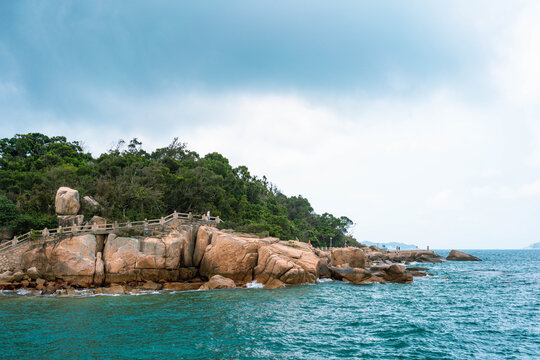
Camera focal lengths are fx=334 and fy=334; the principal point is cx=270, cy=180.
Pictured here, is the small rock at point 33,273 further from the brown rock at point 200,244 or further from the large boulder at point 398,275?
the large boulder at point 398,275

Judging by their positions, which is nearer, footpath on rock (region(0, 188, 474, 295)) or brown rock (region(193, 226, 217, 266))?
footpath on rock (region(0, 188, 474, 295))

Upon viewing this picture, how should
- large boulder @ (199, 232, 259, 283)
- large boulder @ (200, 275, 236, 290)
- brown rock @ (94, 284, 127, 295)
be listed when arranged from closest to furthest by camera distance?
brown rock @ (94, 284, 127, 295) → large boulder @ (200, 275, 236, 290) → large boulder @ (199, 232, 259, 283)

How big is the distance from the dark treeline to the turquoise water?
46.1ft

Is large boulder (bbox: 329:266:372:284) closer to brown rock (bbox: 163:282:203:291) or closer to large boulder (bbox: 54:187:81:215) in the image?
brown rock (bbox: 163:282:203:291)

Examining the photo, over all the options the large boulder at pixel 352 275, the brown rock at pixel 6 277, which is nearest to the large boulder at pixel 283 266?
the large boulder at pixel 352 275

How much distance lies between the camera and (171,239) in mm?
30453

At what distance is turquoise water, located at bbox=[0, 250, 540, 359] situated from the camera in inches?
530

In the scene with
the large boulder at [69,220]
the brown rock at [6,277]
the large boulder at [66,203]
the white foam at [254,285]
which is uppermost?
the large boulder at [66,203]

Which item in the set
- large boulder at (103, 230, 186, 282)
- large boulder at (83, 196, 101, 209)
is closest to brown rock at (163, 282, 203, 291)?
large boulder at (103, 230, 186, 282)

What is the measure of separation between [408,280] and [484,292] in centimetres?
703

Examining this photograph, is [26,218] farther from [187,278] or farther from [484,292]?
[484,292]

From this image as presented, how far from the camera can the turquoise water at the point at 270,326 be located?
13453 mm

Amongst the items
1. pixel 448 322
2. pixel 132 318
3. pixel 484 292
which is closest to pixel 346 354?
pixel 448 322

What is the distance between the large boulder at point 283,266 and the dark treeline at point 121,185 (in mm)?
7802
